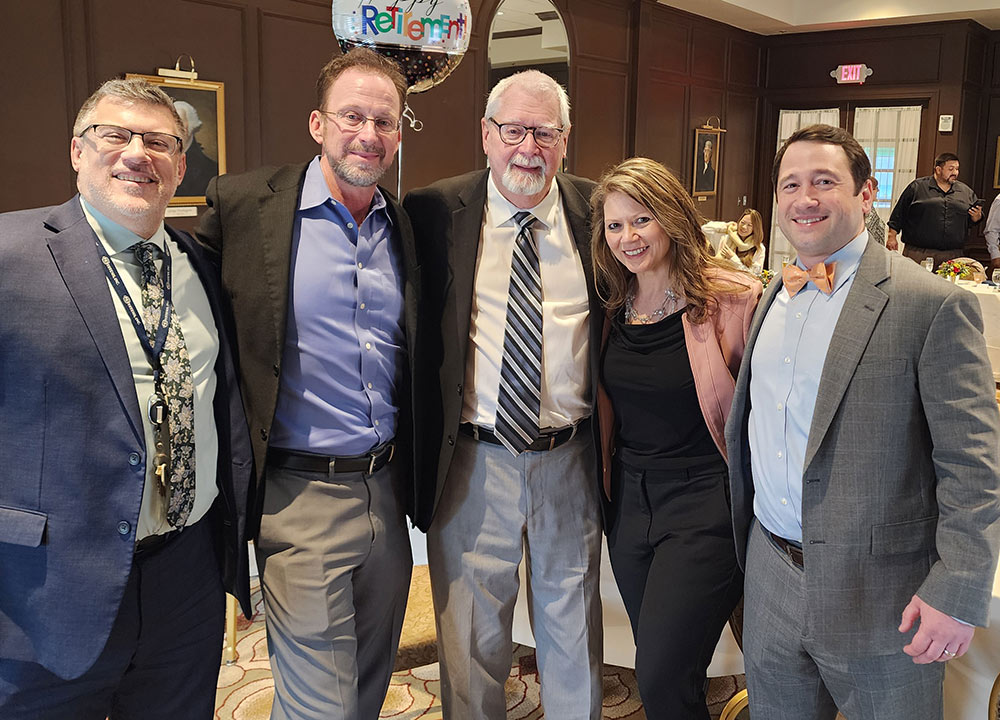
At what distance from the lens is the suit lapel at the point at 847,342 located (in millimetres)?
1741

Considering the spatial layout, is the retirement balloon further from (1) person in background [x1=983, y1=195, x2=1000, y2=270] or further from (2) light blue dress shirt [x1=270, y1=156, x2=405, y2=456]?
(1) person in background [x1=983, y1=195, x2=1000, y2=270]

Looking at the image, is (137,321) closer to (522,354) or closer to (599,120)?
(522,354)

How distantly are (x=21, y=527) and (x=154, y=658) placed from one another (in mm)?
434

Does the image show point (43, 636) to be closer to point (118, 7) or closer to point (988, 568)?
point (988, 568)

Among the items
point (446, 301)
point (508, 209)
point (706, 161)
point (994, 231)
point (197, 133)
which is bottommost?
point (446, 301)

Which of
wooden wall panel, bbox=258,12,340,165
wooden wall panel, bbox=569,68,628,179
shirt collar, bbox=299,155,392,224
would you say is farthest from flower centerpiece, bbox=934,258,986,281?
shirt collar, bbox=299,155,392,224

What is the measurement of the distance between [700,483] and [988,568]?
0.73m

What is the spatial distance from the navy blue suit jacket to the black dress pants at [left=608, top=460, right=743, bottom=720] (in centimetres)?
127

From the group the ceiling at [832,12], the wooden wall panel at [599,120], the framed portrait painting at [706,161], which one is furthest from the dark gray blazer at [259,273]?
the framed portrait painting at [706,161]

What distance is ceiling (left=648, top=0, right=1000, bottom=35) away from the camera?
10.9 metres

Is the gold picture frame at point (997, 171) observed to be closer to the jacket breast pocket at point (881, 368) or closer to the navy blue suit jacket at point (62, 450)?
the jacket breast pocket at point (881, 368)

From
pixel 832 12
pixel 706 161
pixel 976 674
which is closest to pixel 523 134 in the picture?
pixel 976 674

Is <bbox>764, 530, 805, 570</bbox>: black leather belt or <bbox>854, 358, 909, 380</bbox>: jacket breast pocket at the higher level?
<bbox>854, 358, 909, 380</bbox>: jacket breast pocket

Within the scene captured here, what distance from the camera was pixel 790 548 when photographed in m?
1.91
